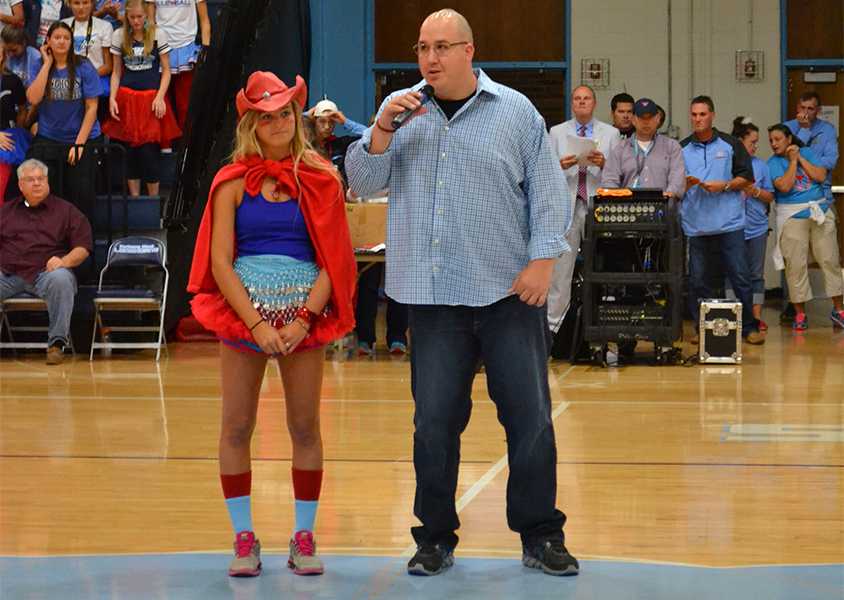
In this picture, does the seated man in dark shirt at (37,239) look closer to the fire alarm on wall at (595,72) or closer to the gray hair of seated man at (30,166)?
the gray hair of seated man at (30,166)

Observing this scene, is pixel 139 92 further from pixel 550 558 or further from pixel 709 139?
pixel 550 558

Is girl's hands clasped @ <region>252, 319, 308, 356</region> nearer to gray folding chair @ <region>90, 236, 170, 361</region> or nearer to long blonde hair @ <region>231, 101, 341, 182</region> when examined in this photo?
long blonde hair @ <region>231, 101, 341, 182</region>

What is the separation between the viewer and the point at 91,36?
1285 cm

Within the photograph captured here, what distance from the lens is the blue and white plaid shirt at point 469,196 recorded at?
4.62 meters

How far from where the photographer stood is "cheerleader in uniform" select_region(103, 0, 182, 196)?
41.3ft

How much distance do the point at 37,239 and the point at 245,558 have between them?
290 inches

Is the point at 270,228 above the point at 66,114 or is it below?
below

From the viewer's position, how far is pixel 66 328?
11359 millimetres

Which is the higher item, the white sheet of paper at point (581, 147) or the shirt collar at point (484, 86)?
the shirt collar at point (484, 86)

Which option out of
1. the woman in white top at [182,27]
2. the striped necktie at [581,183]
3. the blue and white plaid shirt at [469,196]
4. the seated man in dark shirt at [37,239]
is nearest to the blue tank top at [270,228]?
the blue and white plaid shirt at [469,196]

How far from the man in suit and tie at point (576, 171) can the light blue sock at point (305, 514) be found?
6189 mm

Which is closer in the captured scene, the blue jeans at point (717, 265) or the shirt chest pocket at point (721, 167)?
the shirt chest pocket at point (721, 167)

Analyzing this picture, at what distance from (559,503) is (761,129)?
11097mm

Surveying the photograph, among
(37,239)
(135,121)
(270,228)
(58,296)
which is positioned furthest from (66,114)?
(270,228)
